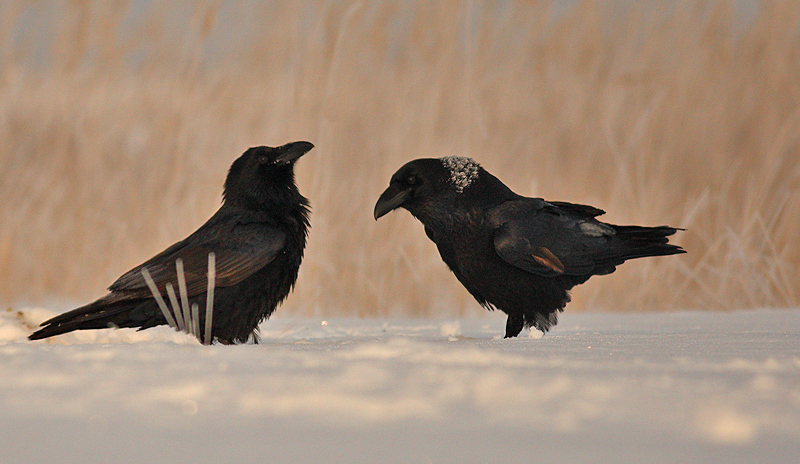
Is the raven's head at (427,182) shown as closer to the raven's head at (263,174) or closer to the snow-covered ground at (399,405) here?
the raven's head at (263,174)

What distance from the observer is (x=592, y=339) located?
114 inches

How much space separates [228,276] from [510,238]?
120 cm

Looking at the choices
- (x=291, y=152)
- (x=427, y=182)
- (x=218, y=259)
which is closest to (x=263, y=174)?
(x=291, y=152)

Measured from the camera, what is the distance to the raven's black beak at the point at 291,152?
3588mm

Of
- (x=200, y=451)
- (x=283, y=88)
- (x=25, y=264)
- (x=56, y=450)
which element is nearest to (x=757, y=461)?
(x=200, y=451)

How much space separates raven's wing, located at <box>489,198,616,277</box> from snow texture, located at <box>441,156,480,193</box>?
0.62ft

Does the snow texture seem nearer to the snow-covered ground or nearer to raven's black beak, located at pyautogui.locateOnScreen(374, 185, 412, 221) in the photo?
raven's black beak, located at pyautogui.locateOnScreen(374, 185, 412, 221)

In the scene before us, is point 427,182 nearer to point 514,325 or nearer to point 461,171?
point 461,171

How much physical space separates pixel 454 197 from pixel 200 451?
99.5 inches

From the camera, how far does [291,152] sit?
142 inches

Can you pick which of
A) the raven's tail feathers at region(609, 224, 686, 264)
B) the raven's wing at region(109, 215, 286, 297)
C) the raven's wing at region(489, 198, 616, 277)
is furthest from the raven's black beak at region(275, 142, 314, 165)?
the raven's tail feathers at region(609, 224, 686, 264)

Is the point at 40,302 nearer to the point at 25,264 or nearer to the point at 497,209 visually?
the point at 25,264

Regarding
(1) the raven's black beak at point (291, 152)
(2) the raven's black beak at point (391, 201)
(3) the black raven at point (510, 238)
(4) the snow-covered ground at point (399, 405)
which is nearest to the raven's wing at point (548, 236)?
(3) the black raven at point (510, 238)

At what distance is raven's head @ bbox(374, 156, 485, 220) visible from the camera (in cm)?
373
